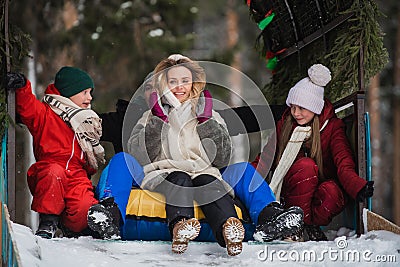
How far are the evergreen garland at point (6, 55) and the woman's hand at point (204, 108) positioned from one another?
3.42ft

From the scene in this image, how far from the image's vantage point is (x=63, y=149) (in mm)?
4547

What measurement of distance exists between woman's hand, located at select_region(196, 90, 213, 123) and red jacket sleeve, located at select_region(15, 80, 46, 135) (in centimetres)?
91

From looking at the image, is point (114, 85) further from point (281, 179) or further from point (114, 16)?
point (281, 179)

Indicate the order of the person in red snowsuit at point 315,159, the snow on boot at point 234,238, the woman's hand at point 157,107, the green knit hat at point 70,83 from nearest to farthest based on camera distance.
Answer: the snow on boot at point 234,238
the woman's hand at point 157,107
the person in red snowsuit at point 315,159
the green knit hat at point 70,83

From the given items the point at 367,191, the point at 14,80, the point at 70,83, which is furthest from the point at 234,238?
the point at 70,83

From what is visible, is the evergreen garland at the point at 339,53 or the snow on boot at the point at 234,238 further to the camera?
the evergreen garland at the point at 339,53

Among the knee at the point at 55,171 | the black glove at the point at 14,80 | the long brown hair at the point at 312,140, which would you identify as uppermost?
the black glove at the point at 14,80

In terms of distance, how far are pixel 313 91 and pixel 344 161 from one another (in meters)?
0.53

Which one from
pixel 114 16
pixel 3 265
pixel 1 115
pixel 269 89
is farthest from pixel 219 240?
pixel 114 16

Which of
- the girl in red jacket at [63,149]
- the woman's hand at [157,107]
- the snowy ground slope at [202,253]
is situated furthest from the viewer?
the woman's hand at [157,107]

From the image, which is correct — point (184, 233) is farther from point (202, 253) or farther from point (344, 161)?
point (344, 161)

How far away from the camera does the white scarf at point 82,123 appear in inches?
→ 181

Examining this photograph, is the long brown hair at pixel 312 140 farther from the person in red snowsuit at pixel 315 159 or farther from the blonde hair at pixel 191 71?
the blonde hair at pixel 191 71

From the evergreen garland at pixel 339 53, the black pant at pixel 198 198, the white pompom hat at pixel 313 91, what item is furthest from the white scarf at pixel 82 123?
the evergreen garland at pixel 339 53
